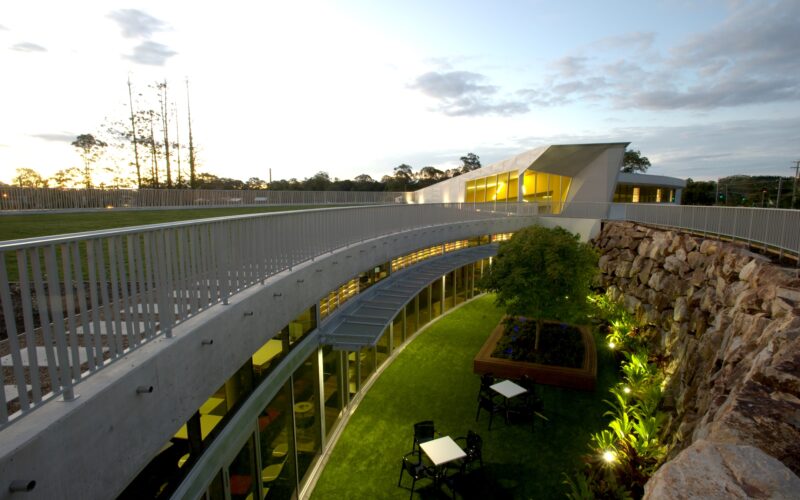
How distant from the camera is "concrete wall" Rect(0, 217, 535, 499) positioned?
2.41 m

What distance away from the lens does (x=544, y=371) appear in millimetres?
13070

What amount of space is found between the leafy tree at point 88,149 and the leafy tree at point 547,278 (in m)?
46.4

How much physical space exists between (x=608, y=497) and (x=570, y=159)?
2780 cm

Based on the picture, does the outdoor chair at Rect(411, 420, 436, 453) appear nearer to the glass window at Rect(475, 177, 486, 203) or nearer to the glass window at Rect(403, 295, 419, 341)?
the glass window at Rect(403, 295, 419, 341)

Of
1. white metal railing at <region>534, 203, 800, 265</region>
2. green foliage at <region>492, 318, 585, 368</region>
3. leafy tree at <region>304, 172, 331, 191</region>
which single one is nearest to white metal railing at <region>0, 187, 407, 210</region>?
green foliage at <region>492, 318, 585, 368</region>

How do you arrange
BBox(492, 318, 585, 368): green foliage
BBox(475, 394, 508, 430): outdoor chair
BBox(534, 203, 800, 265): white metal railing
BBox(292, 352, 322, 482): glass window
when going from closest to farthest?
BBox(292, 352, 322, 482): glass window < BBox(534, 203, 800, 265): white metal railing < BBox(475, 394, 508, 430): outdoor chair < BBox(492, 318, 585, 368): green foliage

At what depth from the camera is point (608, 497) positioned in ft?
26.2

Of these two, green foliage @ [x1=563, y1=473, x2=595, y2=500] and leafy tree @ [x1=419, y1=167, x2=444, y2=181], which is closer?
green foliage @ [x1=563, y1=473, x2=595, y2=500]

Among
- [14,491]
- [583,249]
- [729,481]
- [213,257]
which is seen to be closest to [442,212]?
[583,249]

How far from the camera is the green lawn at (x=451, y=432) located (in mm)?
8742

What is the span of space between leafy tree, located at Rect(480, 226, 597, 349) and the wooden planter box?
5.35ft

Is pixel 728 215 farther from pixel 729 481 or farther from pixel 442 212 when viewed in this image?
pixel 729 481

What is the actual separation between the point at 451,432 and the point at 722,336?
660 centimetres

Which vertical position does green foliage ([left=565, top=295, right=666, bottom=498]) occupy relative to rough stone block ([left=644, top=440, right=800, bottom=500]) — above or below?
below
